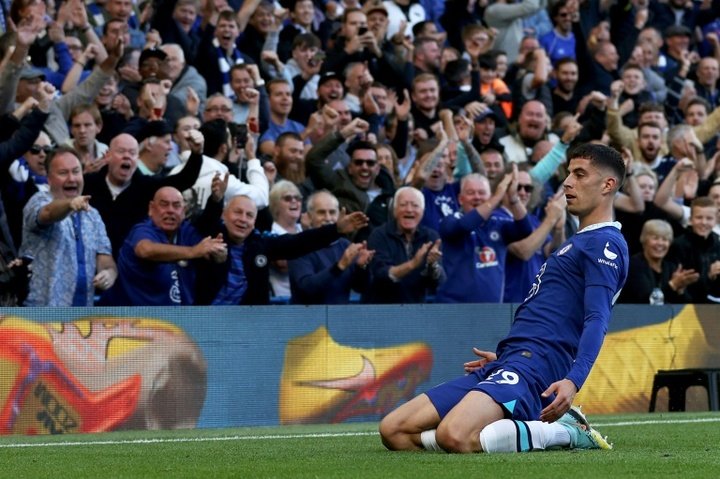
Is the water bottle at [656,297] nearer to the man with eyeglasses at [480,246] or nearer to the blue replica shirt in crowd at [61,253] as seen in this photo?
the man with eyeglasses at [480,246]

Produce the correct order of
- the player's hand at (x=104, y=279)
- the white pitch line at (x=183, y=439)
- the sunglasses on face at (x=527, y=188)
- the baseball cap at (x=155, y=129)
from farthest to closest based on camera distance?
the sunglasses on face at (x=527, y=188) → the baseball cap at (x=155, y=129) → the player's hand at (x=104, y=279) → the white pitch line at (x=183, y=439)

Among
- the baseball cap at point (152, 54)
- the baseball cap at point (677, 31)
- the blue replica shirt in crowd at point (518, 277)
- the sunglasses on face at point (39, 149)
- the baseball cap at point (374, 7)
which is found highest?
the baseball cap at point (374, 7)

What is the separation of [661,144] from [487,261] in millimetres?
5441

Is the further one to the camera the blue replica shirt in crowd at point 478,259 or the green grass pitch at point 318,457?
the blue replica shirt in crowd at point 478,259

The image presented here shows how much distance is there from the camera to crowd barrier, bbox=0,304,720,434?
1218 cm

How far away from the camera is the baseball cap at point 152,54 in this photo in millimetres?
16328

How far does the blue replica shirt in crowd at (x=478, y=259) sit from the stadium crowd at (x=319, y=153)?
0.02 m

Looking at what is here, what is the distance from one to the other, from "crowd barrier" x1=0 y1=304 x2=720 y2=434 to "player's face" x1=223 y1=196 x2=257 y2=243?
0.75m

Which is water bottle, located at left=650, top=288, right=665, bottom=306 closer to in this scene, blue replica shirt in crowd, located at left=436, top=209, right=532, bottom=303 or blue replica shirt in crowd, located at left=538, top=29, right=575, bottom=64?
A: blue replica shirt in crowd, located at left=436, top=209, right=532, bottom=303

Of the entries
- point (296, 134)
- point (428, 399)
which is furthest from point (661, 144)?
point (428, 399)

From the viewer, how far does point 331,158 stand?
1659cm

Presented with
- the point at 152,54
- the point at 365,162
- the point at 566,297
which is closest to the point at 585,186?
the point at 566,297

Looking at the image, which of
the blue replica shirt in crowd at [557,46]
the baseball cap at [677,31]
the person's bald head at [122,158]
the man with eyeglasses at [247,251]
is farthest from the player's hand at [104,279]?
the baseball cap at [677,31]

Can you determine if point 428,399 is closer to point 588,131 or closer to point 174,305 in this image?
point 174,305
